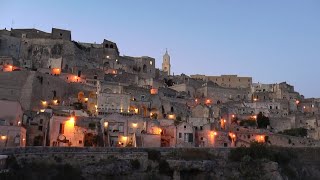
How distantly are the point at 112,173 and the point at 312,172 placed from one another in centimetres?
2894

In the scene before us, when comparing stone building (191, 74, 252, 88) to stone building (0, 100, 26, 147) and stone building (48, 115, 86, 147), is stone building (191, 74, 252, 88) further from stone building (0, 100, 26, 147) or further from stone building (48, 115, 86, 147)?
stone building (0, 100, 26, 147)

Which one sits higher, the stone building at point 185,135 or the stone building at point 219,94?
the stone building at point 219,94

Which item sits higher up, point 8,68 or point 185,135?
point 8,68

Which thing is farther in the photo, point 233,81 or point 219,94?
point 233,81

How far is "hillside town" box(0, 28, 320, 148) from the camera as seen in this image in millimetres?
43500

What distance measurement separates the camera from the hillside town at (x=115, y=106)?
143 ft

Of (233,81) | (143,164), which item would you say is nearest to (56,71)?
(143,164)

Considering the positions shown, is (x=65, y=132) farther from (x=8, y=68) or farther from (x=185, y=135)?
(x=8, y=68)

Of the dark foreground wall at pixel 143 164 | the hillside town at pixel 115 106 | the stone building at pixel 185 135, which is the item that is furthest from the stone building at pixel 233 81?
the stone building at pixel 185 135

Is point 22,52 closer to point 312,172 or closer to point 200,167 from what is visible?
point 200,167

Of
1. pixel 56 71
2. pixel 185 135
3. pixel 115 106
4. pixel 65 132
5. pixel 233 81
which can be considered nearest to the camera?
pixel 65 132

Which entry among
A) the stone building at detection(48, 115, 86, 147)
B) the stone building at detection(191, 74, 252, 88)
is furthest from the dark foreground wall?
the stone building at detection(191, 74, 252, 88)

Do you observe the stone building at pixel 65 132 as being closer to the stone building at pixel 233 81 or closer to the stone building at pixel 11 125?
the stone building at pixel 11 125

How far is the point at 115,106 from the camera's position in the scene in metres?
53.5
